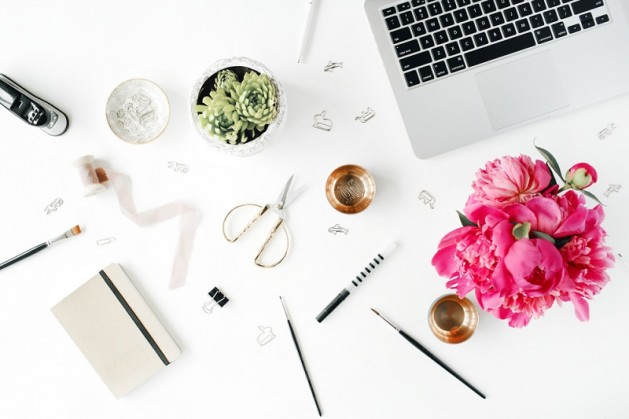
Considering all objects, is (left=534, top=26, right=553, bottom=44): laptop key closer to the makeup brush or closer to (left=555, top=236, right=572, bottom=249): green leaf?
(left=555, top=236, right=572, bottom=249): green leaf

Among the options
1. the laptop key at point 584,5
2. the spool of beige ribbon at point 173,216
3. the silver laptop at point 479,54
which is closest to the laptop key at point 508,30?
the silver laptop at point 479,54

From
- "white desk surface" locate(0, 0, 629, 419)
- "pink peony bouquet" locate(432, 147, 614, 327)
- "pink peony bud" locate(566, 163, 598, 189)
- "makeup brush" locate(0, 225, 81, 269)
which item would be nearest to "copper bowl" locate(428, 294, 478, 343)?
"white desk surface" locate(0, 0, 629, 419)

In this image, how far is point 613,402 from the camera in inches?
33.5

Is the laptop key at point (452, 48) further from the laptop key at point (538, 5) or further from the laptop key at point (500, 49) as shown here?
the laptop key at point (538, 5)

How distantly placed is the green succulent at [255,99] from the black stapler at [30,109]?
36 centimetres

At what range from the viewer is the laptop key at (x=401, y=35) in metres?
0.81

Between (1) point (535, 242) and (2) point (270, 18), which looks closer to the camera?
(1) point (535, 242)

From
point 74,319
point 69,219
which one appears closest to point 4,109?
point 69,219

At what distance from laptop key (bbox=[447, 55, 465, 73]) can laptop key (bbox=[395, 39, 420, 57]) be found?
0.20ft

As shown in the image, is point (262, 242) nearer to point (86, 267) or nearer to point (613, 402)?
point (86, 267)

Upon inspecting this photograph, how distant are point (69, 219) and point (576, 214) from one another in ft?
2.66

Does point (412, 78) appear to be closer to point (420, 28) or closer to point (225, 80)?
point (420, 28)

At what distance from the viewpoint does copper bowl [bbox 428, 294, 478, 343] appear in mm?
829

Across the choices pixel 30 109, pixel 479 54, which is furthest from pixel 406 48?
pixel 30 109
